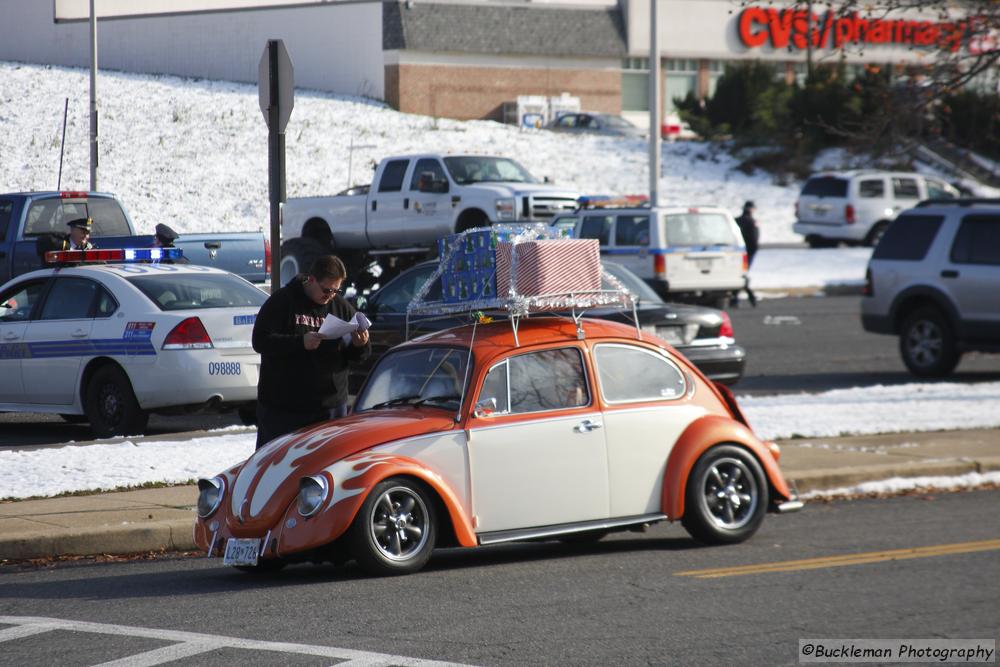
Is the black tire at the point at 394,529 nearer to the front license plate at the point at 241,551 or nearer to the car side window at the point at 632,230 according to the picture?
the front license plate at the point at 241,551

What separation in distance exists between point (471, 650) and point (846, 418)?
372 inches

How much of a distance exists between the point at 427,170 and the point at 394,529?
1804 centimetres

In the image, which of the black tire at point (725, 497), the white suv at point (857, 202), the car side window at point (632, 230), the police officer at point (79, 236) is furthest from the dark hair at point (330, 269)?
the white suv at point (857, 202)

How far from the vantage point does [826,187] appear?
4091 cm

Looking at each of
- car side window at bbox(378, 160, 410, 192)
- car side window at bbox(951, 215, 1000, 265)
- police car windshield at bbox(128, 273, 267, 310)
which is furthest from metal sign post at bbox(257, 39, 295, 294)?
car side window at bbox(378, 160, 410, 192)

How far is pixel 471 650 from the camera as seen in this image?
6.90m

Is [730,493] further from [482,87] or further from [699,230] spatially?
[482,87]

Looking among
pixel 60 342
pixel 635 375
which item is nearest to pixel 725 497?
pixel 635 375

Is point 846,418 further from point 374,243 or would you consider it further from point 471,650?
point 374,243

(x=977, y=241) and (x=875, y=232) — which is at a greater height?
(x=875, y=232)

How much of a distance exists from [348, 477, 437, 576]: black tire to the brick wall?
49682mm

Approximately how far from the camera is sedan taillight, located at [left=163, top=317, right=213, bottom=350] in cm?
1347

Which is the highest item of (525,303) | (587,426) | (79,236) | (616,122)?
(616,122)

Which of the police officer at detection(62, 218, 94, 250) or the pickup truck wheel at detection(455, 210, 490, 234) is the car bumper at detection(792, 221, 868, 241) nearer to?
the pickup truck wheel at detection(455, 210, 490, 234)
